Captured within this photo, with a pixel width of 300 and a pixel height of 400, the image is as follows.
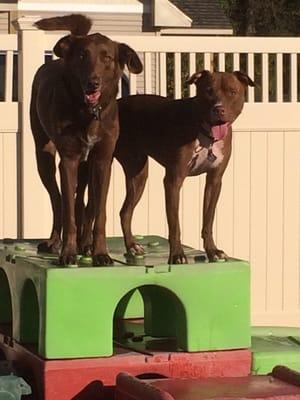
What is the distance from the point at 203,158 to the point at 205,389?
1.06 m

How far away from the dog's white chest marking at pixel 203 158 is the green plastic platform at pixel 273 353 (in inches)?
32.0

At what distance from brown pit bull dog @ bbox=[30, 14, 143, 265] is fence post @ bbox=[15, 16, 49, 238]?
2603 millimetres

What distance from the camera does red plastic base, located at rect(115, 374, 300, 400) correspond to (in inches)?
153

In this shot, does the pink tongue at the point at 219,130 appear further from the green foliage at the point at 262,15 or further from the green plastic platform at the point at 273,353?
the green foliage at the point at 262,15

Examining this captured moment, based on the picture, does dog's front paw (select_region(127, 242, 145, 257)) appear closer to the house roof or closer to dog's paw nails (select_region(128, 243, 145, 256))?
dog's paw nails (select_region(128, 243, 145, 256))

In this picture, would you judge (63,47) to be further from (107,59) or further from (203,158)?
(203,158)

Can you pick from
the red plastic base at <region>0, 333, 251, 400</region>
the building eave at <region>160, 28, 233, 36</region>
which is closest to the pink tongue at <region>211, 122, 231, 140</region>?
the red plastic base at <region>0, 333, 251, 400</region>

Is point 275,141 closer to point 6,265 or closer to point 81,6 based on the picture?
point 6,265

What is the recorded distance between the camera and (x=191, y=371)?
14.3 ft

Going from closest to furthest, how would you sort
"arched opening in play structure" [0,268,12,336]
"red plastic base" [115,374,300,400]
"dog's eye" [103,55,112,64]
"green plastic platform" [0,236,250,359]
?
1. "red plastic base" [115,374,300,400]
2. "green plastic platform" [0,236,250,359]
3. "dog's eye" [103,55,112,64]
4. "arched opening in play structure" [0,268,12,336]

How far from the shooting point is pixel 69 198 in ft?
14.7

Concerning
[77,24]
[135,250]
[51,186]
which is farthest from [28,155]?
[135,250]

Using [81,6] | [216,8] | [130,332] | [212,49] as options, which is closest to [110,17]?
[81,6]

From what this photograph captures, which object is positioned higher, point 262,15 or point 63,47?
point 262,15
